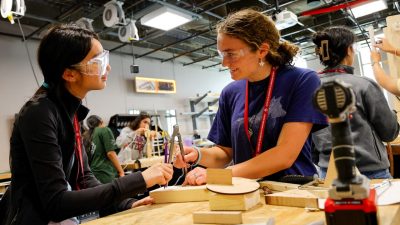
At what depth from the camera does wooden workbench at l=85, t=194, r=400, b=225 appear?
804mm

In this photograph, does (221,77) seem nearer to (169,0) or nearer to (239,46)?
(169,0)

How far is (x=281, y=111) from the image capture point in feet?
4.68

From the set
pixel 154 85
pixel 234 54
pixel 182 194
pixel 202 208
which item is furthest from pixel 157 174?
pixel 154 85

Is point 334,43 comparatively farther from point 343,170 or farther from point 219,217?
point 343,170

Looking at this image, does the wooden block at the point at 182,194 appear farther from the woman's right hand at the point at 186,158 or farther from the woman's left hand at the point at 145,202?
the woman's right hand at the point at 186,158

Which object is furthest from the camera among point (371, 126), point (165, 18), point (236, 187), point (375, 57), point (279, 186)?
point (165, 18)

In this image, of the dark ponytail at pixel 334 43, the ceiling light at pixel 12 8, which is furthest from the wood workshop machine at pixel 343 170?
the ceiling light at pixel 12 8

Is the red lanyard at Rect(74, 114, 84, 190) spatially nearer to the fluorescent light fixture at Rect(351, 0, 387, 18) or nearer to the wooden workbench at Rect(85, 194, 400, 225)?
the wooden workbench at Rect(85, 194, 400, 225)

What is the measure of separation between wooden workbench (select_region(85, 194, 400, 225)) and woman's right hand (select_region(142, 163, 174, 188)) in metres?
0.09

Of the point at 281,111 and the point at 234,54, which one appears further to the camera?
the point at 234,54

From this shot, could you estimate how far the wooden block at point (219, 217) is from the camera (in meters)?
0.87

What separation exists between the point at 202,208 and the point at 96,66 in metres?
0.82

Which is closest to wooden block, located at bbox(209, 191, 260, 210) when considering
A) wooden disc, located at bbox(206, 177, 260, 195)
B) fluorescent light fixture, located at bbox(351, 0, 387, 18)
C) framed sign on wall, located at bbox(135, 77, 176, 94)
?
wooden disc, located at bbox(206, 177, 260, 195)

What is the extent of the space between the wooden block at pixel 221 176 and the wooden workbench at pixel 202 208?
0.32 feet
